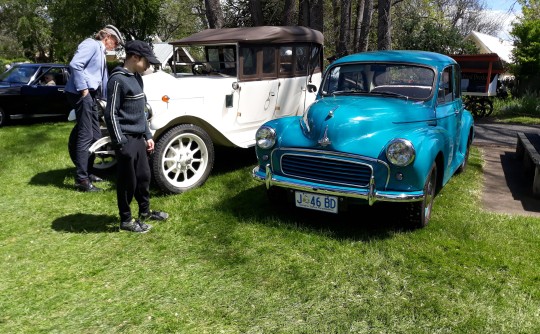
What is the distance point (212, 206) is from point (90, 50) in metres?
2.57

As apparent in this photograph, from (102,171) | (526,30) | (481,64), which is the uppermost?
(526,30)

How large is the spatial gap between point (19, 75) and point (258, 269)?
33.6 ft

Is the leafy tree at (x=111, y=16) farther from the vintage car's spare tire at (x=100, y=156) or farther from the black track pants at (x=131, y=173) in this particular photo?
the black track pants at (x=131, y=173)

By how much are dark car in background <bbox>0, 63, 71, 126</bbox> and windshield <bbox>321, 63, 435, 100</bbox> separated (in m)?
8.08

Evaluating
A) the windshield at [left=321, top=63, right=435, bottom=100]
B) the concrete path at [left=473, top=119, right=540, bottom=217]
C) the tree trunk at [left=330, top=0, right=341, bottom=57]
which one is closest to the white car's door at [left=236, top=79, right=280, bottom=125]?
the windshield at [left=321, top=63, right=435, bottom=100]

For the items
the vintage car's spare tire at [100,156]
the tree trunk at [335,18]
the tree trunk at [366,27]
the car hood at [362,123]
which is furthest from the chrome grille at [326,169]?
the tree trunk at [335,18]

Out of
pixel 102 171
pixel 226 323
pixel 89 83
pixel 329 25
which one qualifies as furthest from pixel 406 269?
pixel 329 25

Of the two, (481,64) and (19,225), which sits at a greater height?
(481,64)

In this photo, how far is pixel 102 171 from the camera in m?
6.97

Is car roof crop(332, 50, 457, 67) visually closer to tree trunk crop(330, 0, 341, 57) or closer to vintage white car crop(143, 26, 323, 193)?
vintage white car crop(143, 26, 323, 193)

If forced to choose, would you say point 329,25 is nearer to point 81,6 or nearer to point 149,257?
point 81,6

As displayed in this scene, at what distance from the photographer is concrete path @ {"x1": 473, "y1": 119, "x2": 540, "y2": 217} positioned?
5.45m

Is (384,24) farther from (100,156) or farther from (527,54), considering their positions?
(527,54)

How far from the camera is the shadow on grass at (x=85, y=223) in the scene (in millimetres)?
4668
